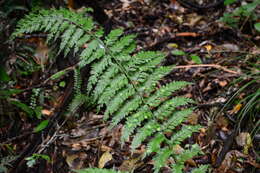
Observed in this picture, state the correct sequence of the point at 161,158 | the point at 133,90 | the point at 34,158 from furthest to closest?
the point at 34,158 < the point at 133,90 < the point at 161,158

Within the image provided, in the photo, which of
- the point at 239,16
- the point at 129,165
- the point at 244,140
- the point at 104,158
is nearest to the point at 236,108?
the point at 244,140

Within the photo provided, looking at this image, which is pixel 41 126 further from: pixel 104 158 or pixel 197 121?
pixel 197 121

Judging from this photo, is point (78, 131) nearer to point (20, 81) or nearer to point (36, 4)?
point (20, 81)

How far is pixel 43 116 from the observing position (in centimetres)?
304

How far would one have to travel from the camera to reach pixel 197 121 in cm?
274

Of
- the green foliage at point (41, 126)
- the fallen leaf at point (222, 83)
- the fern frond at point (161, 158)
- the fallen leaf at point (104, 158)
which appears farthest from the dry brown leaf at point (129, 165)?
the fallen leaf at point (222, 83)

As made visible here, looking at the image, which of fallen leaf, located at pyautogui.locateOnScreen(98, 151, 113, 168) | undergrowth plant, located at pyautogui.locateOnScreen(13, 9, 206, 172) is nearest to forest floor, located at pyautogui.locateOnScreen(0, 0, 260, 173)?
fallen leaf, located at pyautogui.locateOnScreen(98, 151, 113, 168)

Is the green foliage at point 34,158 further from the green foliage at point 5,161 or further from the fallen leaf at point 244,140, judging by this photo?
the fallen leaf at point 244,140

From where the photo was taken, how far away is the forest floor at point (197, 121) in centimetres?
245

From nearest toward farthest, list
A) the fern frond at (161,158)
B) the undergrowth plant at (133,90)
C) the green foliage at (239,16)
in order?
the fern frond at (161,158) < the undergrowth plant at (133,90) < the green foliage at (239,16)

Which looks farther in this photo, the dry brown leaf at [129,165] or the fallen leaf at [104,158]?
the fallen leaf at [104,158]

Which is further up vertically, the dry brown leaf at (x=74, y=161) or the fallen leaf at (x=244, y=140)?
the fallen leaf at (x=244, y=140)

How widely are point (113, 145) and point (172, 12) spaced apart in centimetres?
238

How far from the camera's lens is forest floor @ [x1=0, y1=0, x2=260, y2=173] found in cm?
245
